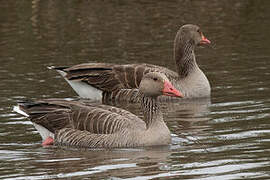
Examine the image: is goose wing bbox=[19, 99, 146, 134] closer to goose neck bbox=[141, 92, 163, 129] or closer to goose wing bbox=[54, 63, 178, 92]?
goose neck bbox=[141, 92, 163, 129]

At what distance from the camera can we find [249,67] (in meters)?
18.0

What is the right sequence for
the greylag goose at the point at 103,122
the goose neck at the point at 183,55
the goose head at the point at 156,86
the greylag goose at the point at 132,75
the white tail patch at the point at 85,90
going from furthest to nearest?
the goose neck at the point at 183,55, the white tail patch at the point at 85,90, the greylag goose at the point at 132,75, the goose head at the point at 156,86, the greylag goose at the point at 103,122

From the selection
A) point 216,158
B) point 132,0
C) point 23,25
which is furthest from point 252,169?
point 132,0

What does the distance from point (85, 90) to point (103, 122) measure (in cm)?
472

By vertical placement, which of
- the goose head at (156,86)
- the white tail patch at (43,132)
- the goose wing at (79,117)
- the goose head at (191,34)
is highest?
the goose head at (191,34)

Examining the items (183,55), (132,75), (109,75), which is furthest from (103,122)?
(183,55)

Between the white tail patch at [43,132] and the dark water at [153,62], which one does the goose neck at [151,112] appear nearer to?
the dark water at [153,62]

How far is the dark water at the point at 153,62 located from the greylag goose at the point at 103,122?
222 millimetres

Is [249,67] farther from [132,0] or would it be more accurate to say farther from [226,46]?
[132,0]

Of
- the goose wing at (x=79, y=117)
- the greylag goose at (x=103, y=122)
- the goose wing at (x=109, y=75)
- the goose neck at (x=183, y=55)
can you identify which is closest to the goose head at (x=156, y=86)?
the greylag goose at (x=103, y=122)

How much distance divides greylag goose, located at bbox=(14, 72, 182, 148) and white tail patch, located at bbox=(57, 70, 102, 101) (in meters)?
3.64

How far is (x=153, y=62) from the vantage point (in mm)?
19312

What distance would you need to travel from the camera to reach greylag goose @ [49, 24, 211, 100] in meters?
16.7

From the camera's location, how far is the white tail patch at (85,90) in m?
16.9
